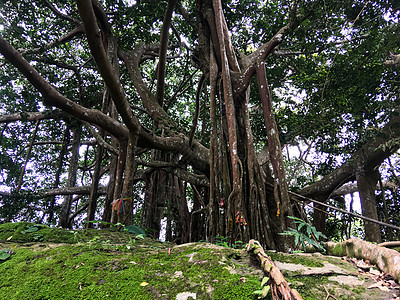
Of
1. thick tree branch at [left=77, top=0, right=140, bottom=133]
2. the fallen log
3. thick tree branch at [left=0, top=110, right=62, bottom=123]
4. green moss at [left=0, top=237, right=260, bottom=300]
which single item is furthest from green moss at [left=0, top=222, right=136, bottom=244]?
thick tree branch at [left=0, top=110, right=62, bottom=123]

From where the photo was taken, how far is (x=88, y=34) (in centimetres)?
248

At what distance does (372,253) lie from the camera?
4.60 ft

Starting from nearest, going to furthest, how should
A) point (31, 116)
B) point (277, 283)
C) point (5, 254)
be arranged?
point (277, 283) → point (5, 254) → point (31, 116)

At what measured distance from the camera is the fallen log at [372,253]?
1194 millimetres

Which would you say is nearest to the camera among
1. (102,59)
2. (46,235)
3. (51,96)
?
(46,235)

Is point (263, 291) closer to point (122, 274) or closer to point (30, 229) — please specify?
point (122, 274)

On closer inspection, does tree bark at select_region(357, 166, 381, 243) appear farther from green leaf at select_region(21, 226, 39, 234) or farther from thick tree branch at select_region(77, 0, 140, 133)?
green leaf at select_region(21, 226, 39, 234)

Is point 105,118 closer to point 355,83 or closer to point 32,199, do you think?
point 32,199

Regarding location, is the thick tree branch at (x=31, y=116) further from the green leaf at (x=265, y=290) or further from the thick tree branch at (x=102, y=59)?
the green leaf at (x=265, y=290)

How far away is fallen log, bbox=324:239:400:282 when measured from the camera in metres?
1.19

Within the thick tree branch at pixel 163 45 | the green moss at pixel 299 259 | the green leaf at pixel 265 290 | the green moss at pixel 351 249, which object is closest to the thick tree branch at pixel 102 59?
the thick tree branch at pixel 163 45

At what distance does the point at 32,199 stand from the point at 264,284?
645cm

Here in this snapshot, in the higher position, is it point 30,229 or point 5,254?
point 30,229

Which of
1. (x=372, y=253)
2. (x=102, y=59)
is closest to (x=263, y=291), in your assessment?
(x=372, y=253)
